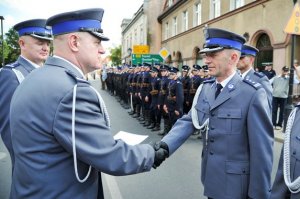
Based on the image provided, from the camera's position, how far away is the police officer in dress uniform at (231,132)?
259 centimetres

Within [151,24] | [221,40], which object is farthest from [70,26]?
[151,24]

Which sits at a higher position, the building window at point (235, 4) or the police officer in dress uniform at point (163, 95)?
the building window at point (235, 4)

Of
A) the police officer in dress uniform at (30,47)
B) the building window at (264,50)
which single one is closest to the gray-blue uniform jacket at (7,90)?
the police officer in dress uniform at (30,47)

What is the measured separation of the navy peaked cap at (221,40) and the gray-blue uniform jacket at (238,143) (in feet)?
Answer: 0.95

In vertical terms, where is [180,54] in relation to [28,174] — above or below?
above

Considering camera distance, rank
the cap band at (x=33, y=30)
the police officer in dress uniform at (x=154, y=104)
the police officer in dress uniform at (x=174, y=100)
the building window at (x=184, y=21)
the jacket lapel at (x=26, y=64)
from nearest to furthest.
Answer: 1. the jacket lapel at (x=26, y=64)
2. the cap band at (x=33, y=30)
3. the police officer in dress uniform at (x=174, y=100)
4. the police officer in dress uniform at (x=154, y=104)
5. the building window at (x=184, y=21)

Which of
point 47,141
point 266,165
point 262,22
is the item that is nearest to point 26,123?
point 47,141

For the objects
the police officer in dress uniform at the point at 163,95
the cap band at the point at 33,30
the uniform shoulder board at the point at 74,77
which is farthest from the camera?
the police officer in dress uniform at the point at 163,95

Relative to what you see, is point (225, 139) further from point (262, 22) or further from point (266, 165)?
point (262, 22)

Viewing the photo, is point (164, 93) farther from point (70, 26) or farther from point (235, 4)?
point (235, 4)

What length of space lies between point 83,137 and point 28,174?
0.39 m

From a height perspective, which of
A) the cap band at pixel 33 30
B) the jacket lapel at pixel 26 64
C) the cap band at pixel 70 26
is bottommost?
the jacket lapel at pixel 26 64

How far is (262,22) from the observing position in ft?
53.7

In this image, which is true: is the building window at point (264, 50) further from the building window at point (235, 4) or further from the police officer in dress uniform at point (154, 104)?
the police officer in dress uniform at point (154, 104)
